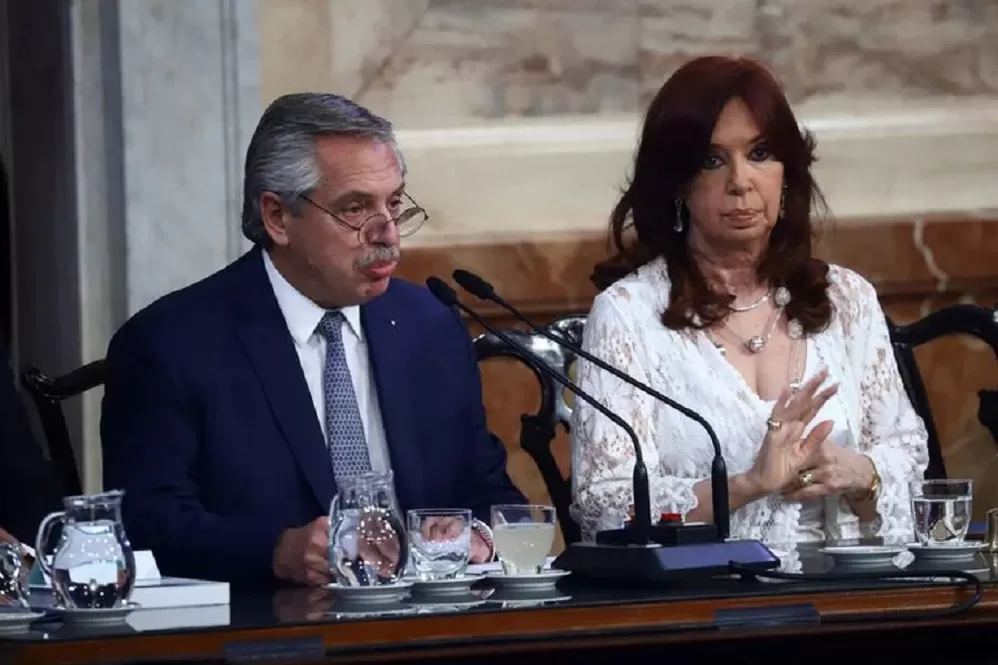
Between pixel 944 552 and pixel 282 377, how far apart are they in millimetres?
1067

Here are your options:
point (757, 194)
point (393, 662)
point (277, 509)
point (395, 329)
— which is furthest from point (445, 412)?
point (393, 662)

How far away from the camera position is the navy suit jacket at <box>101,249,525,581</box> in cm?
312

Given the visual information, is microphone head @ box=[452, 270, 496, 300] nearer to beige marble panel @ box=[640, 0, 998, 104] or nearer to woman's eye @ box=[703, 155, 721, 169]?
woman's eye @ box=[703, 155, 721, 169]

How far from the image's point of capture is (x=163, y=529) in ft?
10.2

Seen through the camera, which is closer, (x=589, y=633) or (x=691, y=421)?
(x=589, y=633)

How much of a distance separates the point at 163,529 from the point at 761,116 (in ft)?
4.16

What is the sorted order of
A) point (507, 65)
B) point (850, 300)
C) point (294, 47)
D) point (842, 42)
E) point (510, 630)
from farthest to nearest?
point (842, 42) < point (507, 65) < point (294, 47) < point (850, 300) < point (510, 630)

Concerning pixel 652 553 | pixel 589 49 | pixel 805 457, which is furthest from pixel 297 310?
pixel 589 49

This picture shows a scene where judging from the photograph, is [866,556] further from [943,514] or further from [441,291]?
[441,291]

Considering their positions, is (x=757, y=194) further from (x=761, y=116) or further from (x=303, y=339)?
(x=303, y=339)

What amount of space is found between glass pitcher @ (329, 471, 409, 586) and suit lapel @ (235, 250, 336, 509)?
24.2 inches

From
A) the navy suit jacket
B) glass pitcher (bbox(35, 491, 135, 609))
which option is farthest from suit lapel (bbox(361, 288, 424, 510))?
glass pitcher (bbox(35, 491, 135, 609))

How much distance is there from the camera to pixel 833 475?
11.3 ft

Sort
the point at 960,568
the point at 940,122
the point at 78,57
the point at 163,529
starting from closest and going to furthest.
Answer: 1. the point at 960,568
2. the point at 163,529
3. the point at 78,57
4. the point at 940,122
